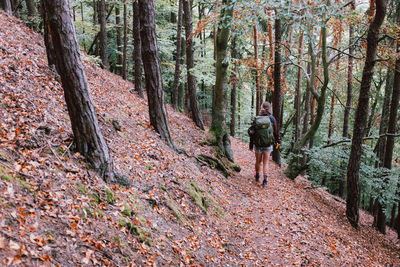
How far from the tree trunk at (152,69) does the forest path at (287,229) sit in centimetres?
281

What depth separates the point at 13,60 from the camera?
240 inches

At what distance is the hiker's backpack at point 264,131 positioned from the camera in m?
8.49

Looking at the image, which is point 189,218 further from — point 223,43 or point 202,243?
point 223,43

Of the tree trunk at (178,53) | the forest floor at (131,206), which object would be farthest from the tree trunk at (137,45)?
the forest floor at (131,206)

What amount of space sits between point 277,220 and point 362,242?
10.2 feet

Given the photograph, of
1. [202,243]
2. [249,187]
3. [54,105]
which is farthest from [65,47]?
[249,187]

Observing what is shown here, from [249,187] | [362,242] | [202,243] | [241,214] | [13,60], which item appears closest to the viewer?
[202,243]

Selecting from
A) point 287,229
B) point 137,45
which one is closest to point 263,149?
point 287,229

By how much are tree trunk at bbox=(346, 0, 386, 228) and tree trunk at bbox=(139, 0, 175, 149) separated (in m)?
5.55

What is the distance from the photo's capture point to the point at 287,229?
21.9ft

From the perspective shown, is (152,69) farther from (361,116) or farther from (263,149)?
(361,116)


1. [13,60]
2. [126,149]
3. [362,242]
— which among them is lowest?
[362,242]

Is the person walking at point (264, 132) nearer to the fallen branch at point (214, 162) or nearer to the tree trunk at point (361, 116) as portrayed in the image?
the fallen branch at point (214, 162)

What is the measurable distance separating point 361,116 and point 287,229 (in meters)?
4.10
